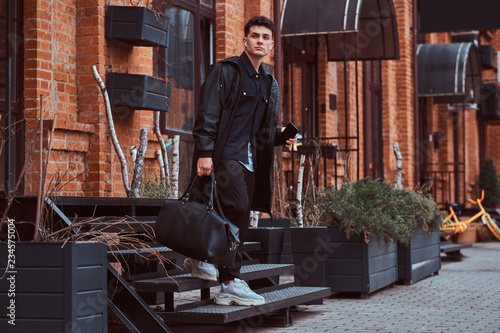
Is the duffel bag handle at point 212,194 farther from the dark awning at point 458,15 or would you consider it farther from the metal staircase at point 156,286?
the dark awning at point 458,15

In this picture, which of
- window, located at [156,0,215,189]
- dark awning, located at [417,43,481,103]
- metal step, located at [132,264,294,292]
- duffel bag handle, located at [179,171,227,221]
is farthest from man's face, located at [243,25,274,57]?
dark awning, located at [417,43,481,103]

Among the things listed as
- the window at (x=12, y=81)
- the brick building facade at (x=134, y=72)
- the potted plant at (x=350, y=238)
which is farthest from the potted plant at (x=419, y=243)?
the window at (x=12, y=81)

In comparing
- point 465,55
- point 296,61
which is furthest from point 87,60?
point 465,55

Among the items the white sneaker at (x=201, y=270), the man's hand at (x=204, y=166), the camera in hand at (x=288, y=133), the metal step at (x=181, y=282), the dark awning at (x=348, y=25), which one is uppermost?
the dark awning at (x=348, y=25)

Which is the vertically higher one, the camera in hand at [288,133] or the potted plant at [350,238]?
the camera in hand at [288,133]

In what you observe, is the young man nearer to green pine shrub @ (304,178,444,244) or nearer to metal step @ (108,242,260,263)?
metal step @ (108,242,260,263)

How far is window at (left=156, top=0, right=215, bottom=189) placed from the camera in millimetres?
9219

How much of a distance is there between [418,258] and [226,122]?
4825 mm

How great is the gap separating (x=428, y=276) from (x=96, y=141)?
190 inches

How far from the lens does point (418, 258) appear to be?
9664 mm

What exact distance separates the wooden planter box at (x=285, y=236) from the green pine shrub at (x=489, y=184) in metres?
17.3

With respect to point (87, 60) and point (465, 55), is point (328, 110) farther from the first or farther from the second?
point (87, 60)

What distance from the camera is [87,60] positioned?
7.39 metres

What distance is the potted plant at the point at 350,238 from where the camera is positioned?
24.3ft
